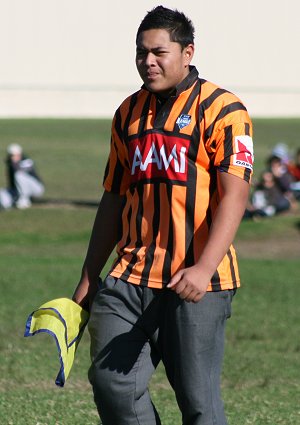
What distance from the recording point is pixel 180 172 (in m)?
4.69

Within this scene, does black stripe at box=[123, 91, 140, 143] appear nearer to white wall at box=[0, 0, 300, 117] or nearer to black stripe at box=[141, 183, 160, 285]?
black stripe at box=[141, 183, 160, 285]

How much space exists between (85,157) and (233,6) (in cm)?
5458

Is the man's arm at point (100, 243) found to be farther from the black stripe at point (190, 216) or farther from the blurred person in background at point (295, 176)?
the blurred person in background at point (295, 176)

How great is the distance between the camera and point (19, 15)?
8562 cm

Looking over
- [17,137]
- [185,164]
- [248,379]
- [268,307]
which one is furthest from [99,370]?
[17,137]

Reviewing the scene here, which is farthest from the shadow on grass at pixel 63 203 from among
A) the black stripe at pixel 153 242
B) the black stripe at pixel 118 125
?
the black stripe at pixel 153 242

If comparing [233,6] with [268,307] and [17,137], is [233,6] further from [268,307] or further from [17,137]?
[268,307]

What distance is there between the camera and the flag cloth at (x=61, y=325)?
15.8ft

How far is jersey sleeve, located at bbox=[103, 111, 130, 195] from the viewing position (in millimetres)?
5039

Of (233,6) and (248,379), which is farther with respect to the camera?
(233,6)

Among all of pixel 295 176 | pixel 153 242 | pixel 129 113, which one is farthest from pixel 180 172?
pixel 295 176

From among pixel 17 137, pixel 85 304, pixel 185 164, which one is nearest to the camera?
pixel 185 164

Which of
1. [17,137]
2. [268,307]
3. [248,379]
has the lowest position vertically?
[17,137]

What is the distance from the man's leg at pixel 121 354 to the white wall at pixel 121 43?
77.0 meters
